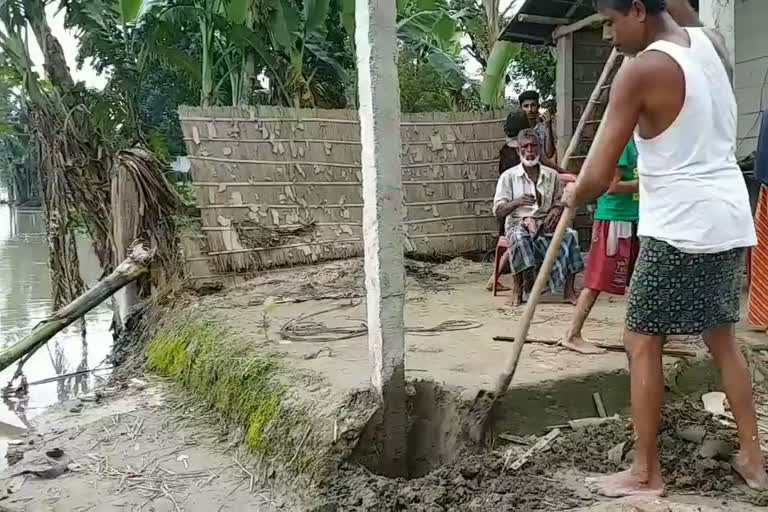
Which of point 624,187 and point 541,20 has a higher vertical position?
point 541,20

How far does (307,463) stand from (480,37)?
13.0 meters

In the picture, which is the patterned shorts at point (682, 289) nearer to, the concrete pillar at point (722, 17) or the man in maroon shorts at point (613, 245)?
the concrete pillar at point (722, 17)

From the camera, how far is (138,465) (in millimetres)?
4223

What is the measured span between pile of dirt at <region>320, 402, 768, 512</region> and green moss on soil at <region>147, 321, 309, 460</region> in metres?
0.56

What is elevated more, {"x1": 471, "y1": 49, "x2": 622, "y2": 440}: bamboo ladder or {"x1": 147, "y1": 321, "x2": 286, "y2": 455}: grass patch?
{"x1": 471, "y1": 49, "x2": 622, "y2": 440}: bamboo ladder

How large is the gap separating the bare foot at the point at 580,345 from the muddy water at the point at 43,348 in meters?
3.73

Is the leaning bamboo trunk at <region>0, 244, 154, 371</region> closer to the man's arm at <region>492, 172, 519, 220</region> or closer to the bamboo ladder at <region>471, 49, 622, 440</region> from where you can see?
the man's arm at <region>492, 172, 519, 220</region>

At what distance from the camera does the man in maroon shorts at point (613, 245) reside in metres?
4.09

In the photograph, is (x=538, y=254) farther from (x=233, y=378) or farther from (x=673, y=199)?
(x=673, y=199)

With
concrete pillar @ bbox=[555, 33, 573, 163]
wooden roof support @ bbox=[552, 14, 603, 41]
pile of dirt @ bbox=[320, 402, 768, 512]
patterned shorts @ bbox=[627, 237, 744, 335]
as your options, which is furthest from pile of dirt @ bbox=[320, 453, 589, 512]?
concrete pillar @ bbox=[555, 33, 573, 163]

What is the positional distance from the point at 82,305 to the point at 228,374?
2.33m

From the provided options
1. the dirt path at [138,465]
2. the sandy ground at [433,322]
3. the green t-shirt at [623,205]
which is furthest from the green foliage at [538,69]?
the dirt path at [138,465]

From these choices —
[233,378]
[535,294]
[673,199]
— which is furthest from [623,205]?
[233,378]

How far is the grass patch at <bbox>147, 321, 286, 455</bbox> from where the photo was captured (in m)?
3.95
